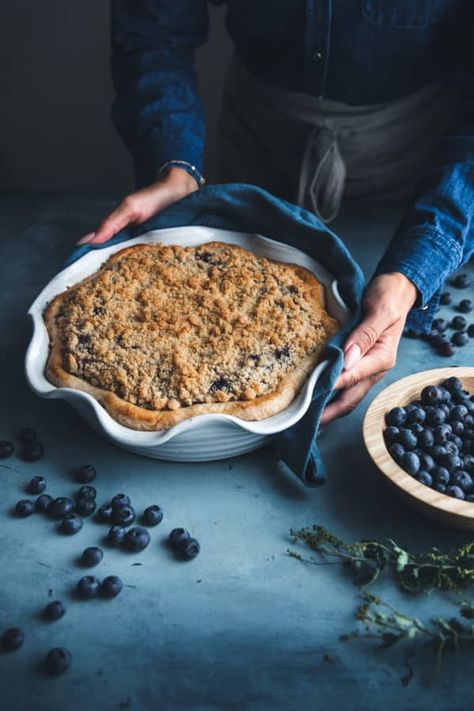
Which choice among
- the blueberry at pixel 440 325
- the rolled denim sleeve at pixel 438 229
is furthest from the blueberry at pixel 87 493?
the blueberry at pixel 440 325

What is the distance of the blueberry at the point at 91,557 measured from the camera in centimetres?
141

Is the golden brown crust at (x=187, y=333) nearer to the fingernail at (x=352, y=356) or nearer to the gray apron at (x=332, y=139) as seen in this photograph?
the fingernail at (x=352, y=356)

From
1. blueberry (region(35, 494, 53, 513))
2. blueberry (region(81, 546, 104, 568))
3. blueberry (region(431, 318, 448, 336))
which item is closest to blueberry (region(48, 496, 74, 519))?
blueberry (region(35, 494, 53, 513))

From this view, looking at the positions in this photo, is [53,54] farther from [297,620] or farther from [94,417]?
[297,620]

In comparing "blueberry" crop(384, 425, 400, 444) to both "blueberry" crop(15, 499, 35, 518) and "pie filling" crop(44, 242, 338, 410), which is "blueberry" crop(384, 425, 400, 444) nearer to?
"pie filling" crop(44, 242, 338, 410)

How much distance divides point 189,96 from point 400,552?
5.13 feet

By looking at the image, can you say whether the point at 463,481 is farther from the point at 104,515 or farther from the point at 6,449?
the point at 6,449

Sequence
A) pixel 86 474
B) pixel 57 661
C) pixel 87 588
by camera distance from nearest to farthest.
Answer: pixel 57 661, pixel 87 588, pixel 86 474

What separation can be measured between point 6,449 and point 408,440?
0.85 m

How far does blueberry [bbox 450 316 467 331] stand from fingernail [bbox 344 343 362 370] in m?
0.50

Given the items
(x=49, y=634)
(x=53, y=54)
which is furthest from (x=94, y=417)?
(x=53, y=54)

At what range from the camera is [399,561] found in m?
1.36

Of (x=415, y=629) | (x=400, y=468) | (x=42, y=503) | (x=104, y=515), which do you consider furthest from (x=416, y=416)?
(x=42, y=503)

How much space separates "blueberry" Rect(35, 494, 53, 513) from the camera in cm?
151
